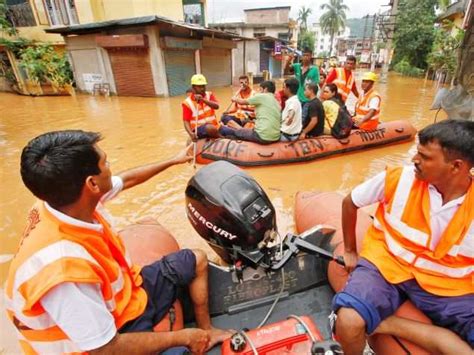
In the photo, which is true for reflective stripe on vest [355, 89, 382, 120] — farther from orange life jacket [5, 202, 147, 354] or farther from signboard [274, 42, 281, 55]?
signboard [274, 42, 281, 55]

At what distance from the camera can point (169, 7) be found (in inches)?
584

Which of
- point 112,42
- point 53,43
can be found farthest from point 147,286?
point 53,43

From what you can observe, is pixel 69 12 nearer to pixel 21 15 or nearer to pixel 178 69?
pixel 21 15

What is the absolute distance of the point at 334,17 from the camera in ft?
160

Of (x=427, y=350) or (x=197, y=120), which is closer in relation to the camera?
(x=427, y=350)

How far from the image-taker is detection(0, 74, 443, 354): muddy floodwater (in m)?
3.50

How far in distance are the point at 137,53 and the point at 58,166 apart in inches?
509

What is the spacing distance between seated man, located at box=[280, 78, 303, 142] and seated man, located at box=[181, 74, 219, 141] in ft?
3.86

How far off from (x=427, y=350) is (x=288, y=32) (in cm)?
2935

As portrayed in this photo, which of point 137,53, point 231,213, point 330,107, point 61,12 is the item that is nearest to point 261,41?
point 137,53

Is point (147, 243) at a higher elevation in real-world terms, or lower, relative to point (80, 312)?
lower

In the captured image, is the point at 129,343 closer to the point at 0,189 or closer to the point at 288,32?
the point at 0,189

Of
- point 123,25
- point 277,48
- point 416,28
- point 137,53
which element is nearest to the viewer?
point 123,25

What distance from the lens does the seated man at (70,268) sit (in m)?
0.94
